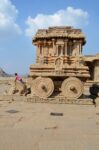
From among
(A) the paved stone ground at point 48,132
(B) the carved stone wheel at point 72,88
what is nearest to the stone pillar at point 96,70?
(B) the carved stone wheel at point 72,88

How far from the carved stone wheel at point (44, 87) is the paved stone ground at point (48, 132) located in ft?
15.3

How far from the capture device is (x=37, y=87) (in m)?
15.6

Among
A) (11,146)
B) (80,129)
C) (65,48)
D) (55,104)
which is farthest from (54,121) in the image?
(65,48)

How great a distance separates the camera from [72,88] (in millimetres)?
15250

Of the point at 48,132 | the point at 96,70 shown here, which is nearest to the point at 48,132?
the point at 48,132

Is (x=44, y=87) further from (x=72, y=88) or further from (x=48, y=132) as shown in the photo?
(x=48, y=132)

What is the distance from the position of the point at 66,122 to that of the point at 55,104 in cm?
536

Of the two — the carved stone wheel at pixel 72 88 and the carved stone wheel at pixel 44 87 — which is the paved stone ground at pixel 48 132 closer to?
the carved stone wheel at pixel 72 88

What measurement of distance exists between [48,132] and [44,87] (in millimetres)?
7834

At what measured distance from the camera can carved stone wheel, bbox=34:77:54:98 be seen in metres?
15.5

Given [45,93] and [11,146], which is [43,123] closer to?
[11,146]

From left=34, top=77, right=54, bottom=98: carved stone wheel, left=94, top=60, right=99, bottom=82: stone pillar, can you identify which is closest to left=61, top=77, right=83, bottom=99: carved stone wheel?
left=34, top=77, right=54, bottom=98: carved stone wheel

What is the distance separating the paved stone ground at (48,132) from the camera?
6355mm

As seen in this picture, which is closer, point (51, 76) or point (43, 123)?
point (43, 123)
